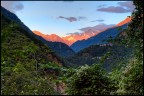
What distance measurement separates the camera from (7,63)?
22.4 ft

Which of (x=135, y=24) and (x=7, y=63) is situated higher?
(x=135, y=24)

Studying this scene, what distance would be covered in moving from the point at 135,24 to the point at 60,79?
2257 millimetres

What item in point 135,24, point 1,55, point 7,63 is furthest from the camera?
point 135,24

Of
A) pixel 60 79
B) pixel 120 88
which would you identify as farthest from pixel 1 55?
pixel 120 88

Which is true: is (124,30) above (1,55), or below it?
above

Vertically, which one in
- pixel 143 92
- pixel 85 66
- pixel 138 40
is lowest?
pixel 143 92

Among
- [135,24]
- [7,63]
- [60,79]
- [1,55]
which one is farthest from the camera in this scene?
[135,24]

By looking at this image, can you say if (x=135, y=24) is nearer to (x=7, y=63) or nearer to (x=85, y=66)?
(x=85, y=66)

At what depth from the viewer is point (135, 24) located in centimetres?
810

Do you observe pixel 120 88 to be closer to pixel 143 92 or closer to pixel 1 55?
pixel 143 92

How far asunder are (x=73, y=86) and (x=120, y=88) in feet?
3.16

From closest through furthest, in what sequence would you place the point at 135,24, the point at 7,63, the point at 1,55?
the point at 1,55, the point at 7,63, the point at 135,24

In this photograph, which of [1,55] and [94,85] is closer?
[1,55]

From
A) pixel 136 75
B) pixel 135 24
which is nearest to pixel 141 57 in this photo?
pixel 136 75
